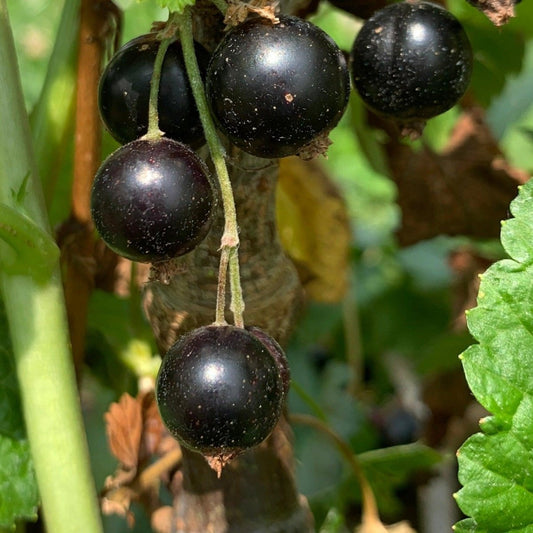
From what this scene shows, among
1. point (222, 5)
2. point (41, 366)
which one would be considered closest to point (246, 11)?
point (222, 5)

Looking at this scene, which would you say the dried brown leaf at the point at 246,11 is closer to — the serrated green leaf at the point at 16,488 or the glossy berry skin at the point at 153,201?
the glossy berry skin at the point at 153,201

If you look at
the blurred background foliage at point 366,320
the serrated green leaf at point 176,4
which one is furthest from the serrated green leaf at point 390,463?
the serrated green leaf at point 176,4

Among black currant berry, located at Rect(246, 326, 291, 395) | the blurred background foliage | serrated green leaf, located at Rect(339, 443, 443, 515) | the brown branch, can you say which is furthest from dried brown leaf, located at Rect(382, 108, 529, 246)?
black currant berry, located at Rect(246, 326, 291, 395)

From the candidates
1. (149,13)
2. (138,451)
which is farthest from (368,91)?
(149,13)

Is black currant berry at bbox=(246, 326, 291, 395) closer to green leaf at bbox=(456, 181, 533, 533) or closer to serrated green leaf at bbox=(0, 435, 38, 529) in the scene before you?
green leaf at bbox=(456, 181, 533, 533)

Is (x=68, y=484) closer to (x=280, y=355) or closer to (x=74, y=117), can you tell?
(x=280, y=355)
